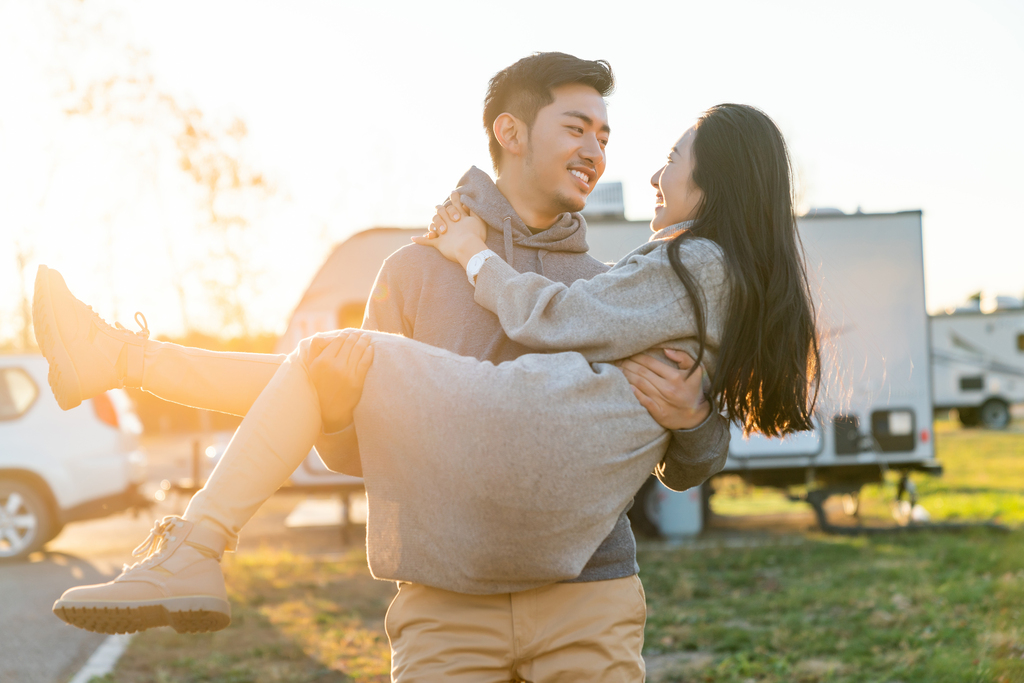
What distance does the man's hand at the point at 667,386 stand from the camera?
1.99 m

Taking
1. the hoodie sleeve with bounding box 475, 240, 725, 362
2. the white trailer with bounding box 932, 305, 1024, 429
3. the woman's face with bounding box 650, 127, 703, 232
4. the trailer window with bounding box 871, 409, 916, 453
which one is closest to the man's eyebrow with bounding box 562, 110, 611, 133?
the woman's face with bounding box 650, 127, 703, 232

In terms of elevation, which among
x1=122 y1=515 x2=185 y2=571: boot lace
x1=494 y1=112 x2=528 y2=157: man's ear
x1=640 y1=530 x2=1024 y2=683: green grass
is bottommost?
x1=640 y1=530 x2=1024 y2=683: green grass

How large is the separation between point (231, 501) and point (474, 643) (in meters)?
0.66

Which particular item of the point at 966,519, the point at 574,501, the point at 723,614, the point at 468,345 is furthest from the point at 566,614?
the point at 966,519

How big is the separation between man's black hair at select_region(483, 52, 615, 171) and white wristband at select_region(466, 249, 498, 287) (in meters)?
0.54

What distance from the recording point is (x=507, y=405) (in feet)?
6.03

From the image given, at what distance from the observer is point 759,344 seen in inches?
80.4

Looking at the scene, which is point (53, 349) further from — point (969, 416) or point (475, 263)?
point (969, 416)

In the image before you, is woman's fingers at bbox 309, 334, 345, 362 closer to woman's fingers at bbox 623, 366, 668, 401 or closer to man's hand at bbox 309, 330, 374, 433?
man's hand at bbox 309, 330, 374, 433

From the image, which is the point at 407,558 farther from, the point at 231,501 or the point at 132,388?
the point at 132,388

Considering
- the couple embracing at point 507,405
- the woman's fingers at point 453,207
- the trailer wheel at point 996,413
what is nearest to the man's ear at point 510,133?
the woman's fingers at point 453,207

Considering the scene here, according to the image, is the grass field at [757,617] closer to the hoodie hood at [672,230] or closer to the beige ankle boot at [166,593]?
the beige ankle boot at [166,593]

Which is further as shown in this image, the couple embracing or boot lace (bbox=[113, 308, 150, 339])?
boot lace (bbox=[113, 308, 150, 339])

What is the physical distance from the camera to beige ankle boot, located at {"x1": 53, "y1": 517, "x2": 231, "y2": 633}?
1826mm
